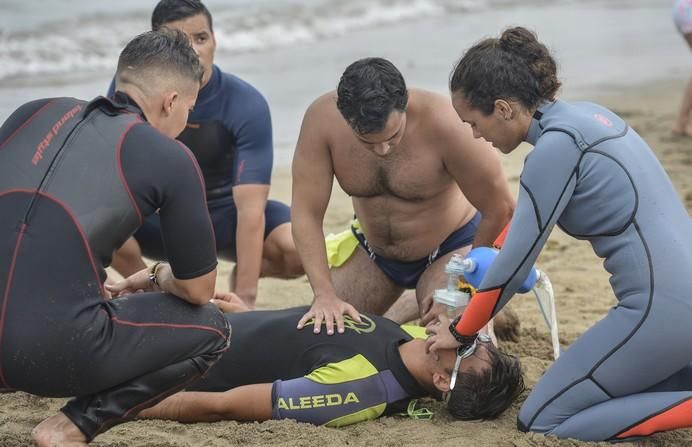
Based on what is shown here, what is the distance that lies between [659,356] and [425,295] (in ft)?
4.87

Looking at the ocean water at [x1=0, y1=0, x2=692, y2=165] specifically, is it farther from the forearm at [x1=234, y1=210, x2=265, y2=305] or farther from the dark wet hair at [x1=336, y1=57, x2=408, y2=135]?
the dark wet hair at [x1=336, y1=57, x2=408, y2=135]

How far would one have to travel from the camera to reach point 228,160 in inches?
229

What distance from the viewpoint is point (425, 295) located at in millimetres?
5105

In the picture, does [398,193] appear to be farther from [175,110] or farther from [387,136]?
[175,110]

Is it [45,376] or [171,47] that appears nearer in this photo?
[45,376]

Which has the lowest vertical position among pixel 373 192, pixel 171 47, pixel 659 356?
pixel 659 356

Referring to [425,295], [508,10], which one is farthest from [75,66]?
[425,295]

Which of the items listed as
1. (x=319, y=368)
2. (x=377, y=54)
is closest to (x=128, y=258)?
(x=319, y=368)

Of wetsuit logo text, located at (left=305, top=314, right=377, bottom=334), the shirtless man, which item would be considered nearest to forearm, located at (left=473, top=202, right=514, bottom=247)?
the shirtless man

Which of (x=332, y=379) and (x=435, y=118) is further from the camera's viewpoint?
(x=435, y=118)

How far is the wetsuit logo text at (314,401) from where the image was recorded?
4.09m

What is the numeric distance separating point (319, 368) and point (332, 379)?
10 centimetres

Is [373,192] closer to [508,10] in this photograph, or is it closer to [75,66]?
[75,66]

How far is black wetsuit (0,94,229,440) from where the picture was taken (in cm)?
325
